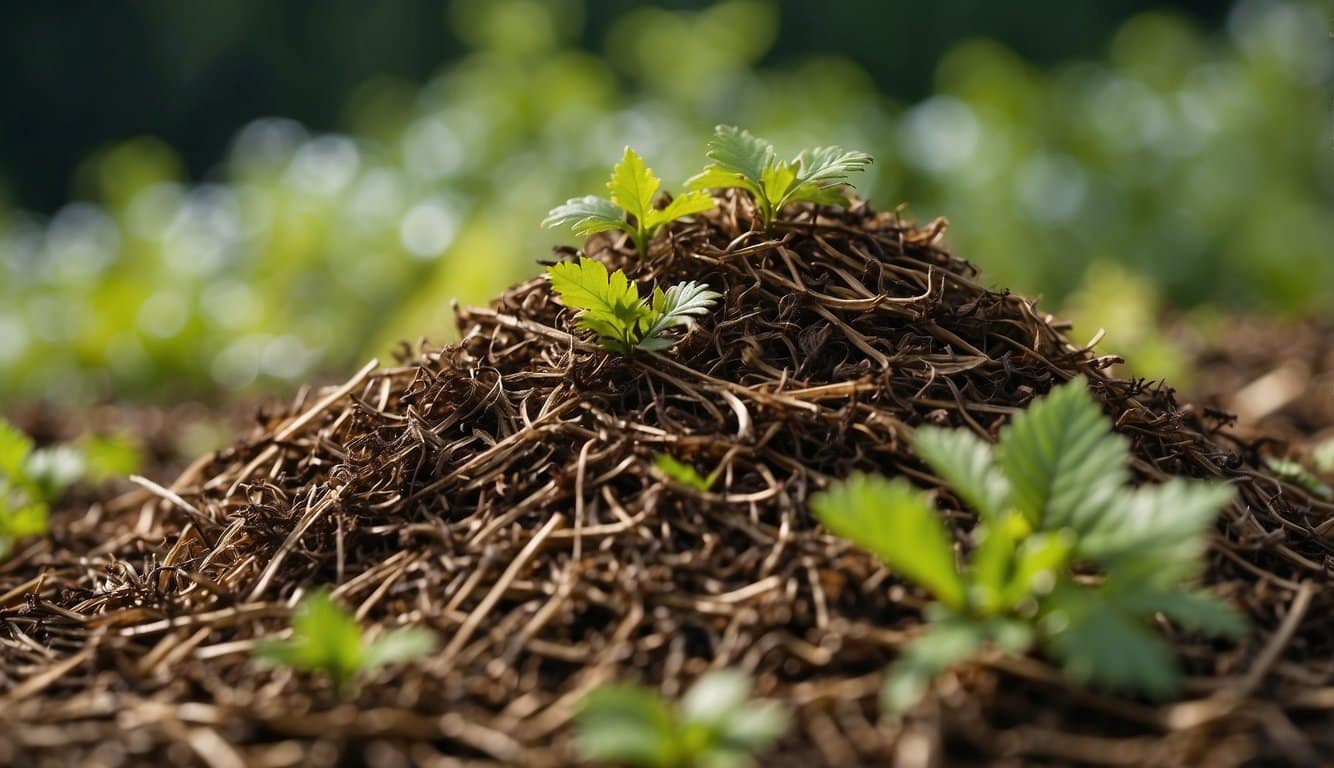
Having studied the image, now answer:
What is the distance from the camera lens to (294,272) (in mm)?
5328

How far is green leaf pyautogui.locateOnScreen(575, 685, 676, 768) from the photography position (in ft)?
3.05

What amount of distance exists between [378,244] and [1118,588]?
4.57 meters

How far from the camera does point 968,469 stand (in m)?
1.19

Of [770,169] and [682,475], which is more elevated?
[770,169]

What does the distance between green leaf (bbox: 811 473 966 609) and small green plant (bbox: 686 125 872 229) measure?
57 centimetres

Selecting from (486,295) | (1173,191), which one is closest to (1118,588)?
(486,295)

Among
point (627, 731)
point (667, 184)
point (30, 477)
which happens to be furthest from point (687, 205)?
point (667, 184)

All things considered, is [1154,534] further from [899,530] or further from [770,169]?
[770,169]

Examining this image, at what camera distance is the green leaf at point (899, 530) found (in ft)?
3.50

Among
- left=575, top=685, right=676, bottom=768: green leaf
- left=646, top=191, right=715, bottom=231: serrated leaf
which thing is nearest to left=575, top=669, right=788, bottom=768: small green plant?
left=575, top=685, right=676, bottom=768: green leaf

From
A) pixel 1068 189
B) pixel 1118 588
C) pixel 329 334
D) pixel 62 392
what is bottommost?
pixel 1118 588

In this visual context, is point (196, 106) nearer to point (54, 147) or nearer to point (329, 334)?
Answer: point (54, 147)

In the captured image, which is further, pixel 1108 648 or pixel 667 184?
pixel 667 184

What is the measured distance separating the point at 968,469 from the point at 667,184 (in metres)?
3.56
